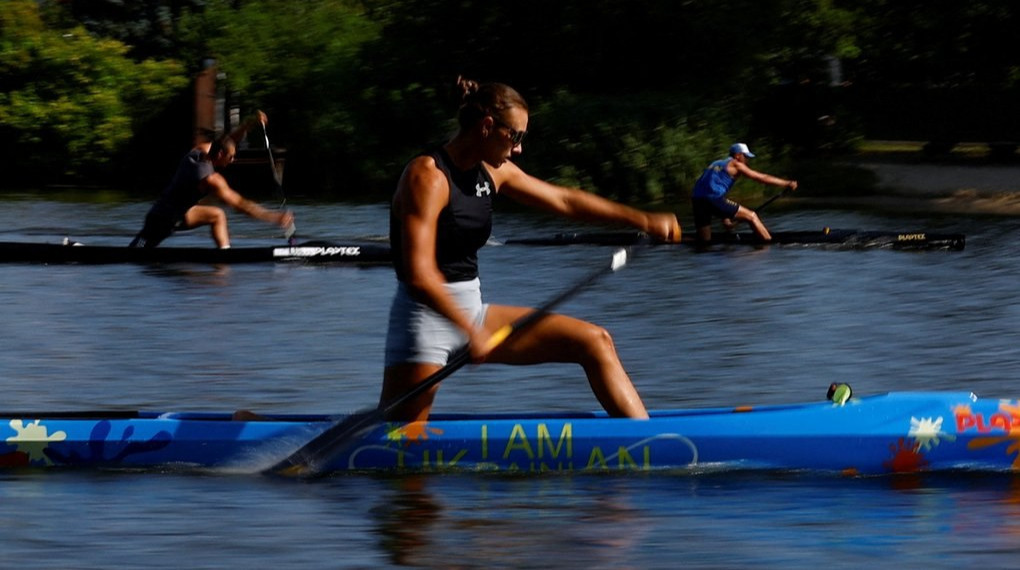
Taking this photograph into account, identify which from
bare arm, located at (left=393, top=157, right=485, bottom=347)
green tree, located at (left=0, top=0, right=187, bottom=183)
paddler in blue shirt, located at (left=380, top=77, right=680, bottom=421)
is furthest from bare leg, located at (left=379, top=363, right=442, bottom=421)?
green tree, located at (left=0, top=0, right=187, bottom=183)

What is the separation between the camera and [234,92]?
3881 centimetres

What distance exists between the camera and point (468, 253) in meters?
7.55

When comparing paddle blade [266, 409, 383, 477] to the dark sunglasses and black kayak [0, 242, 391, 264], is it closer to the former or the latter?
the dark sunglasses

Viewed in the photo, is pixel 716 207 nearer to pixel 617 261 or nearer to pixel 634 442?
pixel 617 261

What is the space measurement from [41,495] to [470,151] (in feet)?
7.59

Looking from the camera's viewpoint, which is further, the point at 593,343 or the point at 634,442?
the point at 634,442

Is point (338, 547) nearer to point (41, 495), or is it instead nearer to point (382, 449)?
point (382, 449)

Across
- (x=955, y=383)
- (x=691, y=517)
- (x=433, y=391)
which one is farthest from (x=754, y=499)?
(x=955, y=383)

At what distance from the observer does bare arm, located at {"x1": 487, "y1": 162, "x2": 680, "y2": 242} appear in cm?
766

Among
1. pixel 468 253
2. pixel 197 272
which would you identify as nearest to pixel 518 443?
pixel 468 253

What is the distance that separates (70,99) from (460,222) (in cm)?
3233

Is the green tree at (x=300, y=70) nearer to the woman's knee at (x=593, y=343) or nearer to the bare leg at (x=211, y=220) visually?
the bare leg at (x=211, y=220)

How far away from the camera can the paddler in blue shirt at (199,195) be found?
1731 cm

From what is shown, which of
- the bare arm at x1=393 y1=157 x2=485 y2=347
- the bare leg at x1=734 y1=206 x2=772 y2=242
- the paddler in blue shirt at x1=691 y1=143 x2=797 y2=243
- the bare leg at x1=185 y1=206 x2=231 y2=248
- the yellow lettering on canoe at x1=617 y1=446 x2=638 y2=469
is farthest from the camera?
the paddler in blue shirt at x1=691 y1=143 x2=797 y2=243
